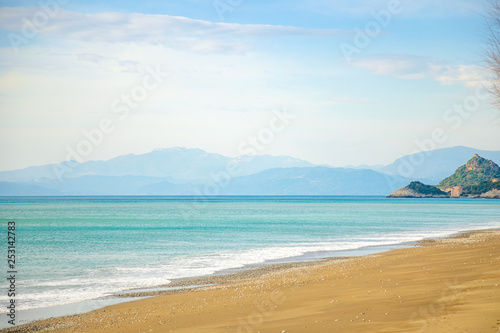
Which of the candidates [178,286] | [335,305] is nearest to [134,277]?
[178,286]

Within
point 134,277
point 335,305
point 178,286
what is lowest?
point 134,277

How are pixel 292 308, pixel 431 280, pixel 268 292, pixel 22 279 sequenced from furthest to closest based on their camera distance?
1. pixel 22 279
2. pixel 268 292
3. pixel 431 280
4. pixel 292 308

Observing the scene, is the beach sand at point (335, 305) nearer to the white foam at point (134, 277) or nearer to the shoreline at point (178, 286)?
the shoreline at point (178, 286)

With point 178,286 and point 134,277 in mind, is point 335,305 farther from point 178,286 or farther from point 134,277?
point 134,277

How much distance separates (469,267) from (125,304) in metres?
11.6

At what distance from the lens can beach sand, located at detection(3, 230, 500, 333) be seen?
909 cm

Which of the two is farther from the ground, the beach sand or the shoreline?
the beach sand

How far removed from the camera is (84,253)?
29.1 m

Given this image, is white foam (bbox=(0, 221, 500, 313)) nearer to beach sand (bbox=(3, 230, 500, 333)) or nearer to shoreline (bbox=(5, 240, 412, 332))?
shoreline (bbox=(5, 240, 412, 332))

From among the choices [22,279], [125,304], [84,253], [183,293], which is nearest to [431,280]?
[183,293]

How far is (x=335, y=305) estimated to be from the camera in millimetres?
11156

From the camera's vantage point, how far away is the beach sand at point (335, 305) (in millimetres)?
9094

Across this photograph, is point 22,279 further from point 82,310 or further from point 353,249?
point 353,249

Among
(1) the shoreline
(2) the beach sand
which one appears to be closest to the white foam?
(1) the shoreline
